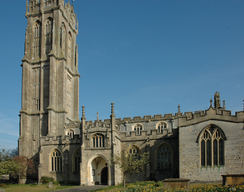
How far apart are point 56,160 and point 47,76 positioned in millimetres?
17493

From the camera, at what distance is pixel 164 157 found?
130ft

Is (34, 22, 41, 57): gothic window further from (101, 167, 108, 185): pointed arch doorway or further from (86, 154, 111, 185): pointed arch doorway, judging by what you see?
(101, 167, 108, 185): pointed arch doorway

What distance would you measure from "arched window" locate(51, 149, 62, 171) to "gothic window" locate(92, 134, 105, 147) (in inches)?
266

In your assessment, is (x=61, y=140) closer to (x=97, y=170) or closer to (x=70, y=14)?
(x=97, y=170)

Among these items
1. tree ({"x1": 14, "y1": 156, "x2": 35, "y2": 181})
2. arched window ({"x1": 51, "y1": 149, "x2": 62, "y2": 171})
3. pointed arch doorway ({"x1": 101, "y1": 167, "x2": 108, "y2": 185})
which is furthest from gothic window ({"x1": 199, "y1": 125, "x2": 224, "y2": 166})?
tree ({"x1": 14, "y1": 156, "x2": 35, "y2": 181})

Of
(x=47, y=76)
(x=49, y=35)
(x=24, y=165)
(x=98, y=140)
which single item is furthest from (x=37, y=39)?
(x=98, y=140)

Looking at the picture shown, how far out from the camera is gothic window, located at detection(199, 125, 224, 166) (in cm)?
3362

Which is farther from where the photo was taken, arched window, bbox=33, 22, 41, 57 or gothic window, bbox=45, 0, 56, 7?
gothic window, bbox=45, 0, 56, 7

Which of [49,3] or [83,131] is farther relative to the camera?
[49,3]

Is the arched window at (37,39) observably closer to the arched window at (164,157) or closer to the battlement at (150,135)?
the battlement at (150,135)

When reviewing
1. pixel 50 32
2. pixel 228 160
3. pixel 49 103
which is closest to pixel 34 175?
pixel 49 103

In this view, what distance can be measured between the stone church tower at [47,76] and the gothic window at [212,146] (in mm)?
26383

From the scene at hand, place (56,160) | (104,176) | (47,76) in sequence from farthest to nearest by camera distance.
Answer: (47,76) → (56,160) → (104,176)

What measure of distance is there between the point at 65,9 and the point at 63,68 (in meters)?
14.3
